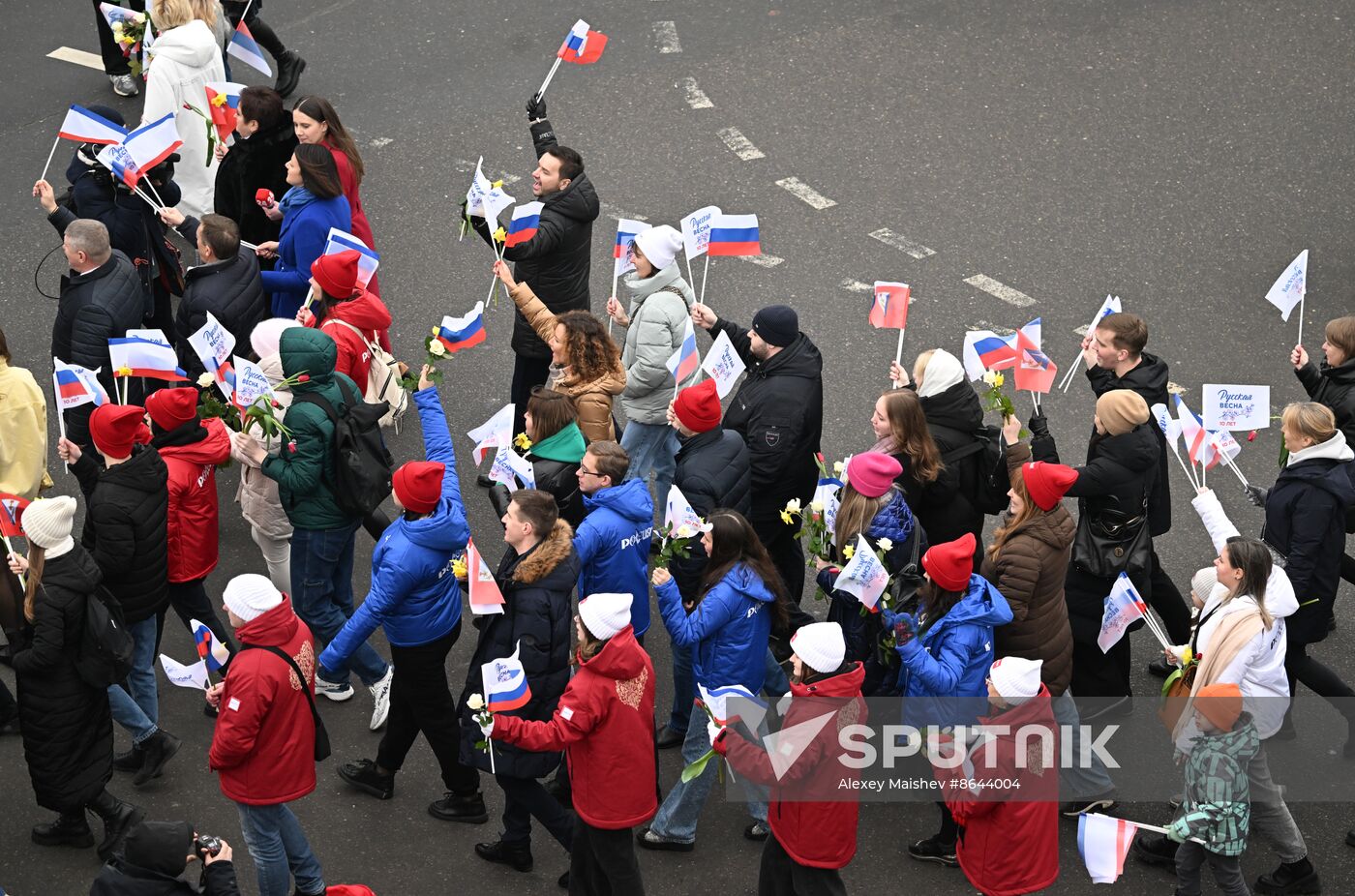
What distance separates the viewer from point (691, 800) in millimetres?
7246

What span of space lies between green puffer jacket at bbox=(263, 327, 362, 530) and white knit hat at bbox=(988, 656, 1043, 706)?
11.0ft

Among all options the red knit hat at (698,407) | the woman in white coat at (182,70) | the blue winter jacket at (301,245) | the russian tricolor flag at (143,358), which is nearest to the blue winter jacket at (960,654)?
the red knit hat at (698,407)

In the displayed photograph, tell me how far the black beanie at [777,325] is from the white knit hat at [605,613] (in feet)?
8.06

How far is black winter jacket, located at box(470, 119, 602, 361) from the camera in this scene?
941 cm

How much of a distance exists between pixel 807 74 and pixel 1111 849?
29.8 feet

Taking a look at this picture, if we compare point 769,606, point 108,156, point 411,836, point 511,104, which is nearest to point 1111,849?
point 769,606

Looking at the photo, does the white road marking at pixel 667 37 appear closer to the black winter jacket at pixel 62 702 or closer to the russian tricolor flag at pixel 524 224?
the russian tricolor flag at pixel 524 224

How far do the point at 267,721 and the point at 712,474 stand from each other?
2505 millimetres

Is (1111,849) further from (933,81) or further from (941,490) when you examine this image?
(933,81)

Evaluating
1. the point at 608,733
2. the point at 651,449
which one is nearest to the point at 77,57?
the point at 651,449

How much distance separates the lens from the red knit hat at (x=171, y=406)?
7.42 m

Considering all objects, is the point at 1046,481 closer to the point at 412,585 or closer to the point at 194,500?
the point at 412,585

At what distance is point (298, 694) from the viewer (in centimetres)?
652

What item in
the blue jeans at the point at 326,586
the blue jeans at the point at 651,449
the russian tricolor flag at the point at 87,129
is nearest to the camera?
the blue jeans at the point at 326,586
